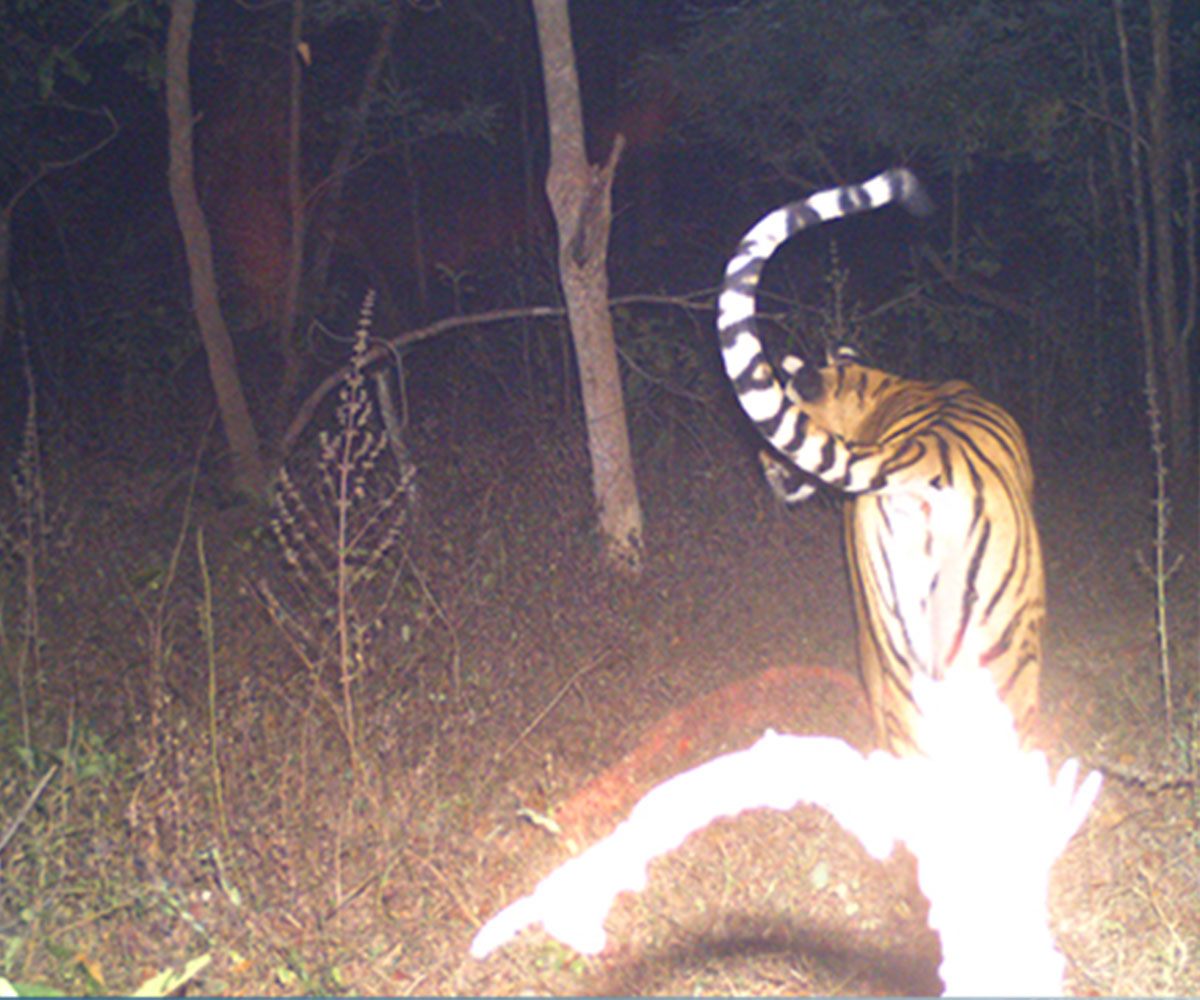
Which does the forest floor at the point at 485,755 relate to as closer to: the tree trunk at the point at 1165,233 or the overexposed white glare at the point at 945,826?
the overexposed white glare at the point at 945,826

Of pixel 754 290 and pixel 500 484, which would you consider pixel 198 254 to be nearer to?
pixel 500 484

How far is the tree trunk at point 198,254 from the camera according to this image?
21.0 feet

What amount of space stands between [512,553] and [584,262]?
60.9 inches

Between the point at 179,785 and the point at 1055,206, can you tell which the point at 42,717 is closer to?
the point at 179,785

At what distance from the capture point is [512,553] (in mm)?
6145

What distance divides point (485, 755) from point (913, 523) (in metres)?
1.74

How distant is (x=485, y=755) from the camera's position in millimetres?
4266

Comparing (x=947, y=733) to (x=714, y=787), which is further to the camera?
(x=714, y=787)

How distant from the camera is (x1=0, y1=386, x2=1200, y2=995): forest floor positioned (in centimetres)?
331

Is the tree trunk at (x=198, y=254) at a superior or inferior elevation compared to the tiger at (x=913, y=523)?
superior

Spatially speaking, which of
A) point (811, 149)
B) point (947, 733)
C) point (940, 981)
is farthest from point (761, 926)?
point (811, 149)

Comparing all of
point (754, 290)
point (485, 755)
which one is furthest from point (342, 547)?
point (754, 290)

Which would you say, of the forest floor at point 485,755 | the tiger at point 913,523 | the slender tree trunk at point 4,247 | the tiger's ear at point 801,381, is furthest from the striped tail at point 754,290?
the slender tree trunk at point 4,247

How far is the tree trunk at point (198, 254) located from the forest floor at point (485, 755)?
1.90 feet
